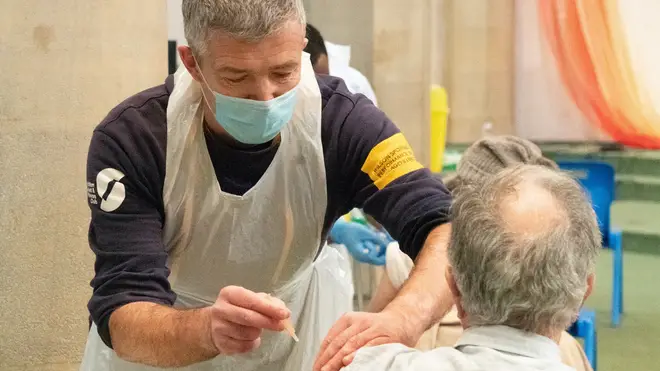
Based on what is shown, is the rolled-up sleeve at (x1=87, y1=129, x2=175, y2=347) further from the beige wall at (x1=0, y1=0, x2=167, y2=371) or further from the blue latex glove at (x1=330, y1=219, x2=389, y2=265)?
the blue latex glove at (x1=330, y1=219, x2=389, y2=265)

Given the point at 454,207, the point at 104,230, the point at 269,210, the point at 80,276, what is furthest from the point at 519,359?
the point at 80,276

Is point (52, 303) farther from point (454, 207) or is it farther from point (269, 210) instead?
point (454, 207)

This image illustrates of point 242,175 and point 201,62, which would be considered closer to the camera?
point 201,62

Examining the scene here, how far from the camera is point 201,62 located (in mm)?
1380

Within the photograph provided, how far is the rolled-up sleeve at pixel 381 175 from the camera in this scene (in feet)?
4.58

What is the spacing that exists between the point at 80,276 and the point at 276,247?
1093 millimetres

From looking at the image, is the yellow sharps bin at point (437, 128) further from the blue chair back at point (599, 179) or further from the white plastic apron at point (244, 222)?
the white plastic apron at point (244, 222)

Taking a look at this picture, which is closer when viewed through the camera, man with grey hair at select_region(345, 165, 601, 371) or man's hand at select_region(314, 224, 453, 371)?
man with grey hair at select_region(345, 165, 601, 371)

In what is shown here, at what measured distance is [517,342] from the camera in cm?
105

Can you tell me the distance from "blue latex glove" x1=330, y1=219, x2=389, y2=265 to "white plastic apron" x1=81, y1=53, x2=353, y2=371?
4.11ft

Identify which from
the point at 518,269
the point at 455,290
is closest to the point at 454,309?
the point at 455,290

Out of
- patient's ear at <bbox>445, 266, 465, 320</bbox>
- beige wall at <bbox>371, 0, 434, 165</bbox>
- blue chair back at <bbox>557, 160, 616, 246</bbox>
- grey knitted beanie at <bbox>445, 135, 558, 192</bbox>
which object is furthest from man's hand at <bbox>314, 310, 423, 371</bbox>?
beige wall at <bbox>371, 0, 434, 165</bbox>

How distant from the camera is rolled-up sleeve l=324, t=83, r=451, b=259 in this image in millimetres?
1396

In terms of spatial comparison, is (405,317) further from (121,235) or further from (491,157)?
(491,157)
